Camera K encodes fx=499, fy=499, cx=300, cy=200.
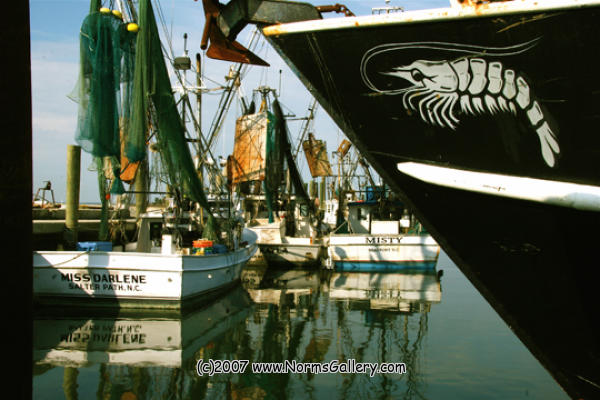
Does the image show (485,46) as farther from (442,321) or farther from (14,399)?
(442,321)

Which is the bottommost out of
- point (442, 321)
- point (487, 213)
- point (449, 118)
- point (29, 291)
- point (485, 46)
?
point (442, 321)

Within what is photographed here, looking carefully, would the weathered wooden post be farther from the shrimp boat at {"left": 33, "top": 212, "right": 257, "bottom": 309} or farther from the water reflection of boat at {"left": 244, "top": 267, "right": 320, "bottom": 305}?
the water reflection of boat at {"left": 244, "top": 267, "right": 320, "bottom": 305}

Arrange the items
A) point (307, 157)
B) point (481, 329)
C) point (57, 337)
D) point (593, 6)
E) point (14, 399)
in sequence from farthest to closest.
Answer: point (307, 157), point (481, 329), point (57, 337), point (593, 6), point (14, 399)

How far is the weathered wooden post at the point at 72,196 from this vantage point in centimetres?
1438

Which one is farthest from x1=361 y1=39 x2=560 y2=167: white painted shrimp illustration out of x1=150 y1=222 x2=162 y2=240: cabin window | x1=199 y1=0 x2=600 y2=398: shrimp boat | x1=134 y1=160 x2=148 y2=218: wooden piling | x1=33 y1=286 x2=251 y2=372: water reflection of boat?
x1=150 y1=222 x2=162 y2=240: cabin window

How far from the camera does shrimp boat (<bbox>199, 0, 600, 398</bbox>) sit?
12.6ft

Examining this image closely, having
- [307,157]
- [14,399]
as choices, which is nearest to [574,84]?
[14,399]

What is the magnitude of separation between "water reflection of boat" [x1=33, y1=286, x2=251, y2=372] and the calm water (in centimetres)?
2

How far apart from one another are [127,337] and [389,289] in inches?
416

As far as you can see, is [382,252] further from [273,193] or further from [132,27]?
[132,27]

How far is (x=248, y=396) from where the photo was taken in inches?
295

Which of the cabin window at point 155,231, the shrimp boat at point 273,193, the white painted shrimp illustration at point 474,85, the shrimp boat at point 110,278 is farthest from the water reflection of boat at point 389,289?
the white painted shrimp illustration at point 474,85

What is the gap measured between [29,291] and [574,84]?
13.2 ft

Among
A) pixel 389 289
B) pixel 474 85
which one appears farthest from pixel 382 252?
pixel 474 85
